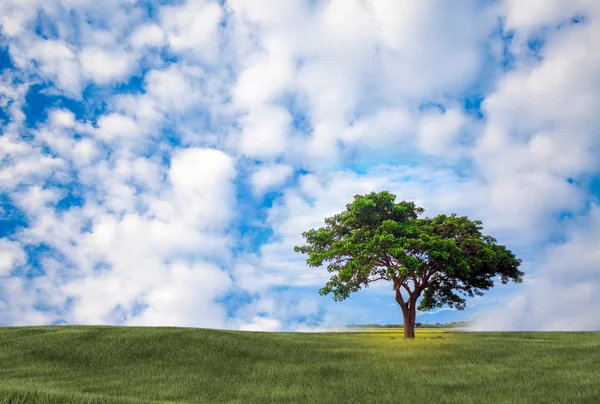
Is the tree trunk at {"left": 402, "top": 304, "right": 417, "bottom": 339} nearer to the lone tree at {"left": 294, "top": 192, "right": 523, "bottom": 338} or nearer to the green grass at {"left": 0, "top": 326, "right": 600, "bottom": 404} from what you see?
the lone tree at {"left": 294, "top": 192, "right": 523, "bottom": 338}

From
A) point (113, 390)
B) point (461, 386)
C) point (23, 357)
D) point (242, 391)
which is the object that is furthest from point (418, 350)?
point (23, 357)

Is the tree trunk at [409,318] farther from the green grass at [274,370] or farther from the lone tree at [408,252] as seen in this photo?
the green grass at [274,370]

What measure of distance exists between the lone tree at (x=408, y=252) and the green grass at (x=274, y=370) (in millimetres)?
7545

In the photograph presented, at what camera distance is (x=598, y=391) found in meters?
18.3

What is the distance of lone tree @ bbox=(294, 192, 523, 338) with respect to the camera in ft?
124

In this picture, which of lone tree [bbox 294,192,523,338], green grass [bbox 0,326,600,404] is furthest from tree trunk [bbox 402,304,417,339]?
green grass [bbox 0,326,600,404]

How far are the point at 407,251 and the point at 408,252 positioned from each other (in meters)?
0.17

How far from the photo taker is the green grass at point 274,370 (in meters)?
17.9

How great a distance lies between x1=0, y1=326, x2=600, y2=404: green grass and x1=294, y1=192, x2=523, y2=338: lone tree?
754 cm

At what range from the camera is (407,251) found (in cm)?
3881

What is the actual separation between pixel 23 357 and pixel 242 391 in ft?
50.4

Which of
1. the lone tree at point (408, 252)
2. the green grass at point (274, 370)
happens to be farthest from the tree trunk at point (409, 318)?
the green grass at point (274, 370)

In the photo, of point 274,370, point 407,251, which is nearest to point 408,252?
point 407,251

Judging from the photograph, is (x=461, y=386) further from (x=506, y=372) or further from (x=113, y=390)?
(x=113, y=390)
